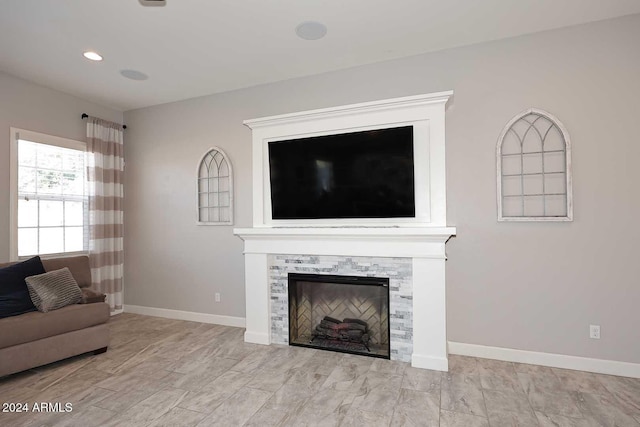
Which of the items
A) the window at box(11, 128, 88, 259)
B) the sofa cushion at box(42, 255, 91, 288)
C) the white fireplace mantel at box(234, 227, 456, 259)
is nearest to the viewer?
the white fireplace mantel at box(234, 227, 456, 259)

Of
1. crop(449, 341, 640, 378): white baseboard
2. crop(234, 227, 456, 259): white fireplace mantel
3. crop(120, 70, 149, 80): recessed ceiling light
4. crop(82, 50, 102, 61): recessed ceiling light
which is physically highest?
crop(82, 50, 102, 61): recessed ceiling light

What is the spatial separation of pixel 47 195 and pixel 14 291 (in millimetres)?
1545

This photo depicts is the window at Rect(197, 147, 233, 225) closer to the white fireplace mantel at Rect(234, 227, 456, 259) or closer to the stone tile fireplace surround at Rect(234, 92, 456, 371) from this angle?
the stone tile fireplace surround at Rect(234, 92, 456, 371)

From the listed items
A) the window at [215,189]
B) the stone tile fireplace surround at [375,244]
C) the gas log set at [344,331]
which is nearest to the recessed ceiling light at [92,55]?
the window at [215,189]

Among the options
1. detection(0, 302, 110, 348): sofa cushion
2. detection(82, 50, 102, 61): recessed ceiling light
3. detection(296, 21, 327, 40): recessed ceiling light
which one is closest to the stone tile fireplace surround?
detection(296, 21, 327, 40): recessed ceiling light

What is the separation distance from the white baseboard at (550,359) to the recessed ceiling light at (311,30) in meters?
3.08

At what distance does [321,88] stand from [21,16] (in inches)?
103

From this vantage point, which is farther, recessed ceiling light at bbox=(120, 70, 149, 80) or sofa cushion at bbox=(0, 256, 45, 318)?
recessed ceiling light at bbox=(120, 70, 149, 80)

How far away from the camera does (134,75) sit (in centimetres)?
373

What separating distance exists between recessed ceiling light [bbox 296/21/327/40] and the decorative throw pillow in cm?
315

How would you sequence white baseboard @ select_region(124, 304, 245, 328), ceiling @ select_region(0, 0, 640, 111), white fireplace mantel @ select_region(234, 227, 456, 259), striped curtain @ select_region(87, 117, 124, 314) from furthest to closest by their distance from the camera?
1. striped curtain @ select_region(87, 117, 124, 314)
2. white baseboard @ select_region(124, 304, 245, 328)
3. white fireplace mantel @ select_region(234, 227, 456, 259)
4. ceiling @ select_region(0, 0, 640, 111)

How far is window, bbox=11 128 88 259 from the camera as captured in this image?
3764 millimetres

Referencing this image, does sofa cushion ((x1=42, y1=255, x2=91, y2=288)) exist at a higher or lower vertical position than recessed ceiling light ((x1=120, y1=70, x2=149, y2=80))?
lower

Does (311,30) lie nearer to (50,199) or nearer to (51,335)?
(51,335)
